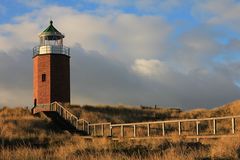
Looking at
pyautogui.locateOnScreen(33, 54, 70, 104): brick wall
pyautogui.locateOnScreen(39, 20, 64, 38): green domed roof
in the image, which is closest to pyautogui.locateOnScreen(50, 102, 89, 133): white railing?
pyautogui.locateOnScreen(33, 54, 70, 104): brick wall

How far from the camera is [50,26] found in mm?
53000

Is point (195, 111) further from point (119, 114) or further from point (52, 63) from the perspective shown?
point (52, 63)

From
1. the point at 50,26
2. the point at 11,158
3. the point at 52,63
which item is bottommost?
the point at 11,158

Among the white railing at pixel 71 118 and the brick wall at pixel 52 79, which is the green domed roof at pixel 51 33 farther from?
the white railing at pixel 71 118

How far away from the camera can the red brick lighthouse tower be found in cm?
4909

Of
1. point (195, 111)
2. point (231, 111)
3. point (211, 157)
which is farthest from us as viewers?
point (195, 111)

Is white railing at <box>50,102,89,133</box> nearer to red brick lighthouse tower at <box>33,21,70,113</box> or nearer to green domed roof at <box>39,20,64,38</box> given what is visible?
red brick lighthouse tower at <box>33,21,70,113</box>

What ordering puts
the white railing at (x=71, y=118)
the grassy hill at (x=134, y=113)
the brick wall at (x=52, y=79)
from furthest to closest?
1. the brick wall at (x=52, y=79)
2. the grassy hill at (x=134, y=113)
3. the white railing at (x=71, y=118)

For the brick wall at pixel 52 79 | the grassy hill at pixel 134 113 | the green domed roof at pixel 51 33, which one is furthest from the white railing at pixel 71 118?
the green domed roof at pixel 51 33

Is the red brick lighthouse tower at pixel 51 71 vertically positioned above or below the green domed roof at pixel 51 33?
below

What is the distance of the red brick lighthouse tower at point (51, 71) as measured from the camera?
49.1 meters

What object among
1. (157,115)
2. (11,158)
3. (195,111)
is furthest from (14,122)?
(11,158)

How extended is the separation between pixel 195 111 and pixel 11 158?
4133cm

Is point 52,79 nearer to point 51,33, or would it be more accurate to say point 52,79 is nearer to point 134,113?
point 51,33
